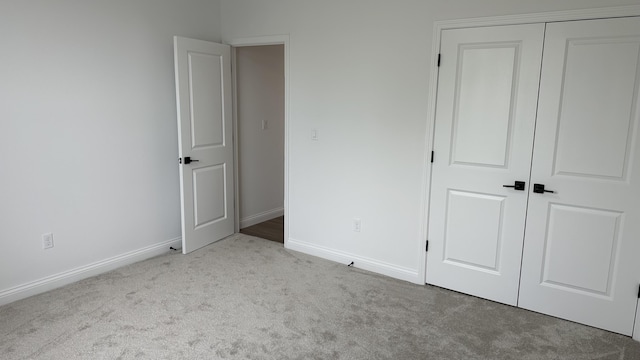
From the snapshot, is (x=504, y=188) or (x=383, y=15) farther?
(x=383, y=15)

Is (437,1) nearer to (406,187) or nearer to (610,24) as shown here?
(610,24)

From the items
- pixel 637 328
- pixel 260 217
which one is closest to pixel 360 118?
pixel 260 217

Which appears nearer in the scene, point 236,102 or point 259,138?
point 236,102

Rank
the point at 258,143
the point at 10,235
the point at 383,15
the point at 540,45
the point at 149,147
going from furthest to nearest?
the point at 258,143 → the point at 149,147 → the point at 383,15 → the point at 10,235 → the point at 540,45

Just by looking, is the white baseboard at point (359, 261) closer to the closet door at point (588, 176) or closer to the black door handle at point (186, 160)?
the closet door at point (588, 176)

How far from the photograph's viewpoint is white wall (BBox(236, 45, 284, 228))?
189 inches

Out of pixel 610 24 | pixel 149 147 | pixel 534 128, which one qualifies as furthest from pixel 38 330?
pixel 610 24

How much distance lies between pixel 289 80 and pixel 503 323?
278cm

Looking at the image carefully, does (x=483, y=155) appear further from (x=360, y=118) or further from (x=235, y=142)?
(x=235, y=142)

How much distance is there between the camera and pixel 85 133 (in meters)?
3.37

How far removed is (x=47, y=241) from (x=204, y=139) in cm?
162

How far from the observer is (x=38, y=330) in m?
2.67

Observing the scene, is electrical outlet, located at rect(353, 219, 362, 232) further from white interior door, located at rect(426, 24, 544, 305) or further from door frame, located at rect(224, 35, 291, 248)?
door frame, located at rect(224, 35, 291, 248)

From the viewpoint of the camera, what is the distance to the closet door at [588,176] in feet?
8.63
